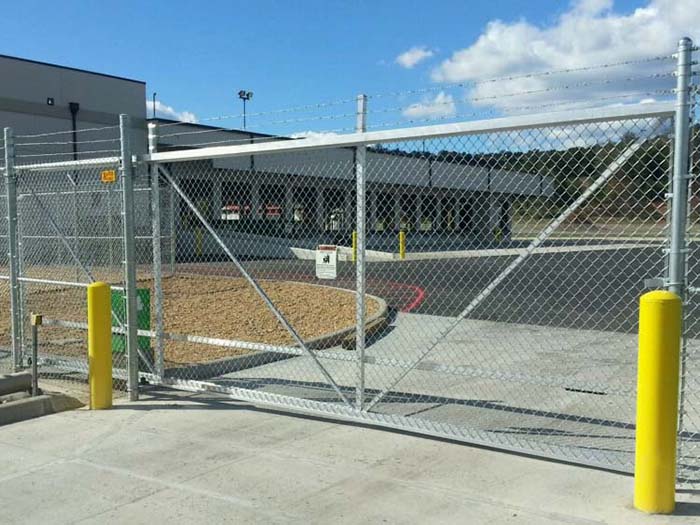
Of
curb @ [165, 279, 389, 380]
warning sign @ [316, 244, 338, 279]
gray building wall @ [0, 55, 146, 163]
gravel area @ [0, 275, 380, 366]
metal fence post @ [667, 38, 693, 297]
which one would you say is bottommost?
curb @ [165, 279, 389, 380]

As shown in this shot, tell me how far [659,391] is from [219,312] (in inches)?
341

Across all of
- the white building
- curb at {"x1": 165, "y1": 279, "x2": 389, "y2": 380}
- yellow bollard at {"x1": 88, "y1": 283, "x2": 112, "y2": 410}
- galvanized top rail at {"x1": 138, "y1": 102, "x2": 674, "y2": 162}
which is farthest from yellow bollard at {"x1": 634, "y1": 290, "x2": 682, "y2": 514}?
yellow bollard at {"x1": 88, "y1": 283, "x2": 112, "y2": 410}

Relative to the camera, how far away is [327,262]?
6004mm

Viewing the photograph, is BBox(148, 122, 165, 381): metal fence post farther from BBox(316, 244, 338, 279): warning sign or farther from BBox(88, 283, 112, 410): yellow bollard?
BBox(316, 244, 338, 279): warning sign

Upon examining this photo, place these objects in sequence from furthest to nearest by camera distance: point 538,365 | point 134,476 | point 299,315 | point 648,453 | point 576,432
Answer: point 299,315
point 538,365
point 576,432
point 134,476
point 648,453

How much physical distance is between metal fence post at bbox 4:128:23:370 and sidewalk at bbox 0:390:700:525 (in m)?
1.85

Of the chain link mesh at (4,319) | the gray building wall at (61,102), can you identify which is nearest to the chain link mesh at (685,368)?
the chain link mesh at (4,319)

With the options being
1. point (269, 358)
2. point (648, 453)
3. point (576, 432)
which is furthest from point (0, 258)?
point (648, 453)

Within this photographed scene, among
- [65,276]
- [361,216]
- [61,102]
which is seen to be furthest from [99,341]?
[61,102]

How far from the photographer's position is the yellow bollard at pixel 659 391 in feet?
12.7

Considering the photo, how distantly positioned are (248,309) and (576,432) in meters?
7.16

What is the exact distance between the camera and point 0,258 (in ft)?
56.0

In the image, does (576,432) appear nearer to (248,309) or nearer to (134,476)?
(134,476)

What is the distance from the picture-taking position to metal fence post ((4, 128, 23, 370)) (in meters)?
7.37
